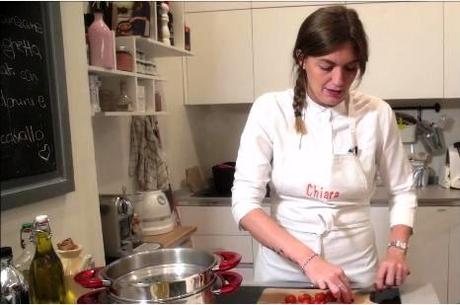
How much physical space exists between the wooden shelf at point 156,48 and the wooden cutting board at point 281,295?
42.4 inches

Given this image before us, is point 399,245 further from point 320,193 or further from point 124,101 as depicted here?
point 124,101

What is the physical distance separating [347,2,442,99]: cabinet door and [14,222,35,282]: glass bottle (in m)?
1.97

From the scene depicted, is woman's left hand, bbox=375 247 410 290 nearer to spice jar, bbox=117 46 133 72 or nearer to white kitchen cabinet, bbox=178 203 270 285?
spice jar, bbox=117 46 133 72

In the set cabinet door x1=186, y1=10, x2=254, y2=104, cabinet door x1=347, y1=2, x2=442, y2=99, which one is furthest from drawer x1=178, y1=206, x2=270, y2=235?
cabinet door x1=347, y1=2, x2=442, y2=99

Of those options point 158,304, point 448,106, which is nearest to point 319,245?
point 158,304

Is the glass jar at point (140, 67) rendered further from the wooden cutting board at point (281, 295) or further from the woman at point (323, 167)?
the wooden cutting board at point (281, 295)

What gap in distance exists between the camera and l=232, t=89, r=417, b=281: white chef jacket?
1107 millimetres

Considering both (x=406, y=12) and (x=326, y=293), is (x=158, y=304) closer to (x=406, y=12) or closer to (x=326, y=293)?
(x=326, y=293)

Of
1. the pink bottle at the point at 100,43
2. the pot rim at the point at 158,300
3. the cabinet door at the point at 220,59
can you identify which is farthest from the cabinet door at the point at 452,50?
the pot rim at the point at 158,300

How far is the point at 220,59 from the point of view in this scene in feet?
8.57

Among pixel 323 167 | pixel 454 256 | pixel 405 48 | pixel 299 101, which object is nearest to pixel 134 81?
pixel 299 101

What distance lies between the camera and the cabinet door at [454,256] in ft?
7.46

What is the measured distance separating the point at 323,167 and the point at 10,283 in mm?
699

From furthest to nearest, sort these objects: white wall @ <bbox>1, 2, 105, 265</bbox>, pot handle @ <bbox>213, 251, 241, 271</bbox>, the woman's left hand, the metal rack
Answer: the metal rack → white wall @ <bbox>1, 2, 105, 265</bbox> → the woman's left hand → pot handle @ <bbox>213, 251, 241, 271</bbox>
